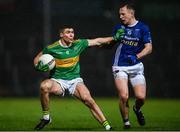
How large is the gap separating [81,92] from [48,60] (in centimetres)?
71

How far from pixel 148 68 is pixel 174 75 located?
0.84 metres

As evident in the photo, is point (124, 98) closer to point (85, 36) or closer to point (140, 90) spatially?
point (140, 90)

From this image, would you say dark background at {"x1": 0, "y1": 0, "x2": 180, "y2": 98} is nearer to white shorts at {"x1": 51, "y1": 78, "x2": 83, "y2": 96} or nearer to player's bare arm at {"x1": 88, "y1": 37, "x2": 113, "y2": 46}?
player's bare arm at {"x1": 88, "y1": 37, "x2": 113, "y2": 46}

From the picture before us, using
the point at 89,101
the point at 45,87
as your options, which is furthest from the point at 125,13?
the point at 45,87

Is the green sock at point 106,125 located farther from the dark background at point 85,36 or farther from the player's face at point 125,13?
the dark background at point 85,36

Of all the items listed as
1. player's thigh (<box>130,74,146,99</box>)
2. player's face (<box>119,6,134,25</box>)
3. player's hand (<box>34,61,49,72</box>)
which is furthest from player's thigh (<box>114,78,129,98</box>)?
player's hand (<box>34,61,49,72</box>)

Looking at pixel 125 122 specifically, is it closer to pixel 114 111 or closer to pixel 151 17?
pixel 114 111

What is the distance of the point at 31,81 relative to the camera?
25609mm

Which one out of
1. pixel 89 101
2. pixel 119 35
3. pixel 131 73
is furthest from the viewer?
pixel 131 73

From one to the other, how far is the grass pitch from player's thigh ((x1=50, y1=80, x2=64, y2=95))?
59 centimetres

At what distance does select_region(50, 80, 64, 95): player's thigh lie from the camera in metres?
12.8

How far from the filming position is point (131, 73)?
13.8 meters

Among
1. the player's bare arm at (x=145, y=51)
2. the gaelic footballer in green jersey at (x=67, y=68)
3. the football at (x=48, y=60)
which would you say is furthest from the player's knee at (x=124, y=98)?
the football at (x=48, y=60)

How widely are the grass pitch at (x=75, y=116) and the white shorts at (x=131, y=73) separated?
0.79 m
